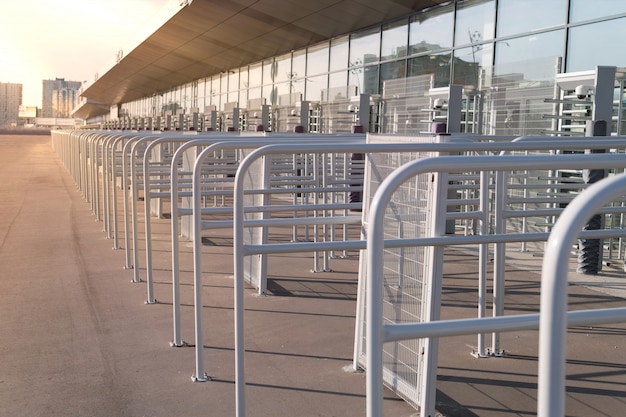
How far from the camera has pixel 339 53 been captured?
18641 millimetres

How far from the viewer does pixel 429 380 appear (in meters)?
3.57

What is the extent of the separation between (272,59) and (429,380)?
2025 cm

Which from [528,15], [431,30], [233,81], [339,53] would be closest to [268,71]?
[233,81]

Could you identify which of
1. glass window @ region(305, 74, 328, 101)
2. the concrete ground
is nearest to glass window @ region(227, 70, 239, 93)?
glass window @ region(305, 74, 328, 101)

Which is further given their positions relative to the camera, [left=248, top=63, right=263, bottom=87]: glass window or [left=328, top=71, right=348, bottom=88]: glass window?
[left=248, top=63, right=263, bottom=87]: glass window

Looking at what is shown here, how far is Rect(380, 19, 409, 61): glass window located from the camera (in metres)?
15.6

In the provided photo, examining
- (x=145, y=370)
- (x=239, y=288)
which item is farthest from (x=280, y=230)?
(x=239, y=288)

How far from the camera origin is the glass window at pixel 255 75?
24.0m

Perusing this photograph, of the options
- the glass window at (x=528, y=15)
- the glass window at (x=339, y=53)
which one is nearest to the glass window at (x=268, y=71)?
the glass window at (x=339, y=53)

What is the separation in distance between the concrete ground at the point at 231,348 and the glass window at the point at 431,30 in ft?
23.7

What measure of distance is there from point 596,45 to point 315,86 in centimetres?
1055

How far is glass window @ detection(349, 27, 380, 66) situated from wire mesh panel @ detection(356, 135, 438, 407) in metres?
13.1

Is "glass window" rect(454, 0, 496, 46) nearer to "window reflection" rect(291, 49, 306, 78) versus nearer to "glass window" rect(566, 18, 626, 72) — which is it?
"glass window" rect(566, 18, 626, 72)

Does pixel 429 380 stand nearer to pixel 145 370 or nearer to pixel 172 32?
pixel 145 370
